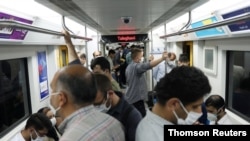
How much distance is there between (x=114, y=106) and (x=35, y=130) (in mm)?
1112

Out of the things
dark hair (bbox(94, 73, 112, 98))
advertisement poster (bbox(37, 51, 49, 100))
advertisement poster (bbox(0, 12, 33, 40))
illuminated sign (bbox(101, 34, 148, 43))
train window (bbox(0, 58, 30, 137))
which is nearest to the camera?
dark hair (bbox(94, 73, 112, 98))

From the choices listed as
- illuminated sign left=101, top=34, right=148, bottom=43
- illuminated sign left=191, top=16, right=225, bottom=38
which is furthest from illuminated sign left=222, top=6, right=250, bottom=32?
illuminated sign left=101, top=34, right=148, bottom=43

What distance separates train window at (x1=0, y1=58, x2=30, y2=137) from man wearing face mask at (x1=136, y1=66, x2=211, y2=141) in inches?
105

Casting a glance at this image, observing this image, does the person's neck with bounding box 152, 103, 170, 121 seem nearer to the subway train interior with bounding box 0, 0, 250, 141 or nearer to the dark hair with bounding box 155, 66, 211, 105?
the dark hair with bounding box 155, 66, 211, 105

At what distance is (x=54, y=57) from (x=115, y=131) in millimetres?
3862

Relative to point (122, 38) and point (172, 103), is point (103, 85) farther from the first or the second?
point (122, 38)

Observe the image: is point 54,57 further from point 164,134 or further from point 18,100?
point 164,134

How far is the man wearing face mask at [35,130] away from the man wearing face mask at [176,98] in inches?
64.1

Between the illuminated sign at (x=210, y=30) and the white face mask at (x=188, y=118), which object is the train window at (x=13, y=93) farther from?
the illuminated sign at (x=210, y=30)

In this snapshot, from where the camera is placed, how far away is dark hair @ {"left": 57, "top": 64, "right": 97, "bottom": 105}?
126 centimetres

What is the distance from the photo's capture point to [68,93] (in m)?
1.26

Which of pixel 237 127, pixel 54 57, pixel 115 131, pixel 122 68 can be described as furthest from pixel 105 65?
pixel 122 68

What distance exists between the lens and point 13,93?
11.9 ft

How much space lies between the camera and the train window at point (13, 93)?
3357mm
